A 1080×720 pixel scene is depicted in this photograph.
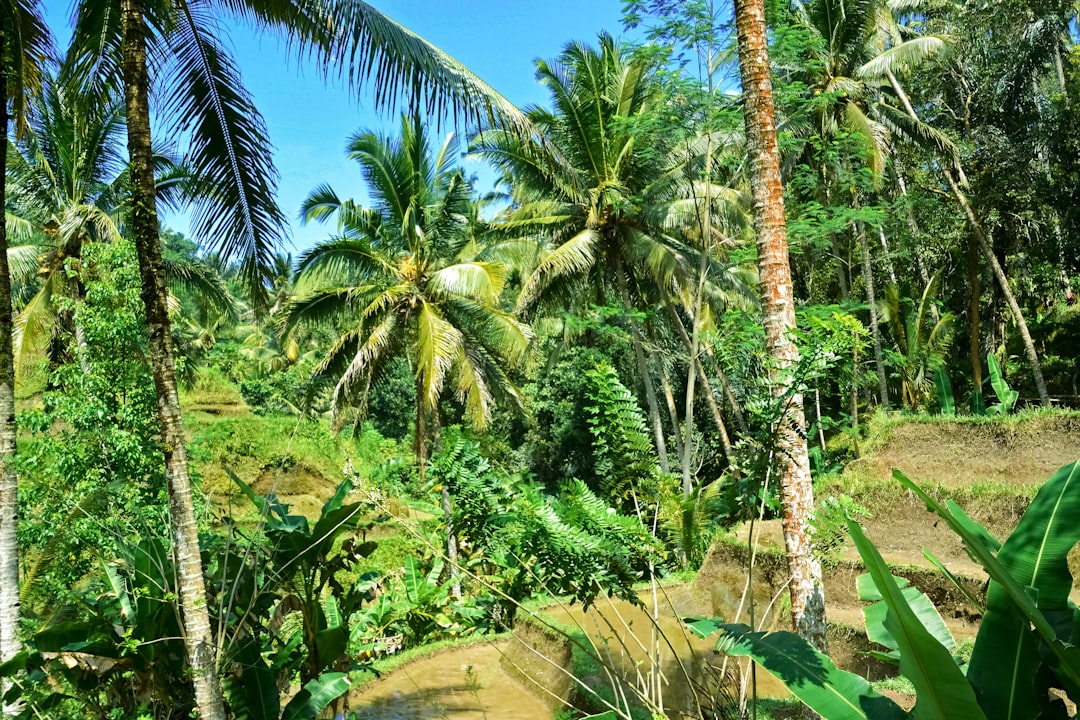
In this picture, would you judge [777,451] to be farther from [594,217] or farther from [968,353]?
[968,353]

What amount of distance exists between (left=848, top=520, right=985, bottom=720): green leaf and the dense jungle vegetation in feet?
0.15

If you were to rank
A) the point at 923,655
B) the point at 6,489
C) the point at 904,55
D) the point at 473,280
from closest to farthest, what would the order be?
the point at 923,655, the point at 6,489, the point at 473,280, the point at 904,55

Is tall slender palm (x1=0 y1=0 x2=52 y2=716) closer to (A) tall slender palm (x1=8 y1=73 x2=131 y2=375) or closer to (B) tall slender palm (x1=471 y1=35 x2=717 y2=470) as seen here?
(A) tall slender palm (x1=8 y1=73 x2=131 y2=375)

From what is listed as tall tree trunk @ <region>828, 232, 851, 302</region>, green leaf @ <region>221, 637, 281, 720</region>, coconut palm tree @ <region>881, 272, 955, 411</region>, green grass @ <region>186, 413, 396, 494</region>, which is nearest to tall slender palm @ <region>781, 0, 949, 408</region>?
tall tree trunk @ <region>828, 232, 851, 302</region>

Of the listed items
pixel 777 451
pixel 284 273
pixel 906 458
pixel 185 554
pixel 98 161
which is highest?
pixel 98 161

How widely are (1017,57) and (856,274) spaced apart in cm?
746

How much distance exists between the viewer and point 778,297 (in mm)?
5383

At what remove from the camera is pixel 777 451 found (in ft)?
13.5

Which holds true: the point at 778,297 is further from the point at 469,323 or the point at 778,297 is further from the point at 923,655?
the point at 469,323

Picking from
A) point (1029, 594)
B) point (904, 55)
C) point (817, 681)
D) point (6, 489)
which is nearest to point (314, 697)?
point (6, 489)

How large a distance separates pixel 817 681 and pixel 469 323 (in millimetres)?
13345

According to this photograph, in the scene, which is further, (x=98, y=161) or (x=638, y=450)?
(x=98, y=161)

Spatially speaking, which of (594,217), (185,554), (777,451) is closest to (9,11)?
(185,554)

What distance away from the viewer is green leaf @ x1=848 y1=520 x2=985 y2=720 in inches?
102
